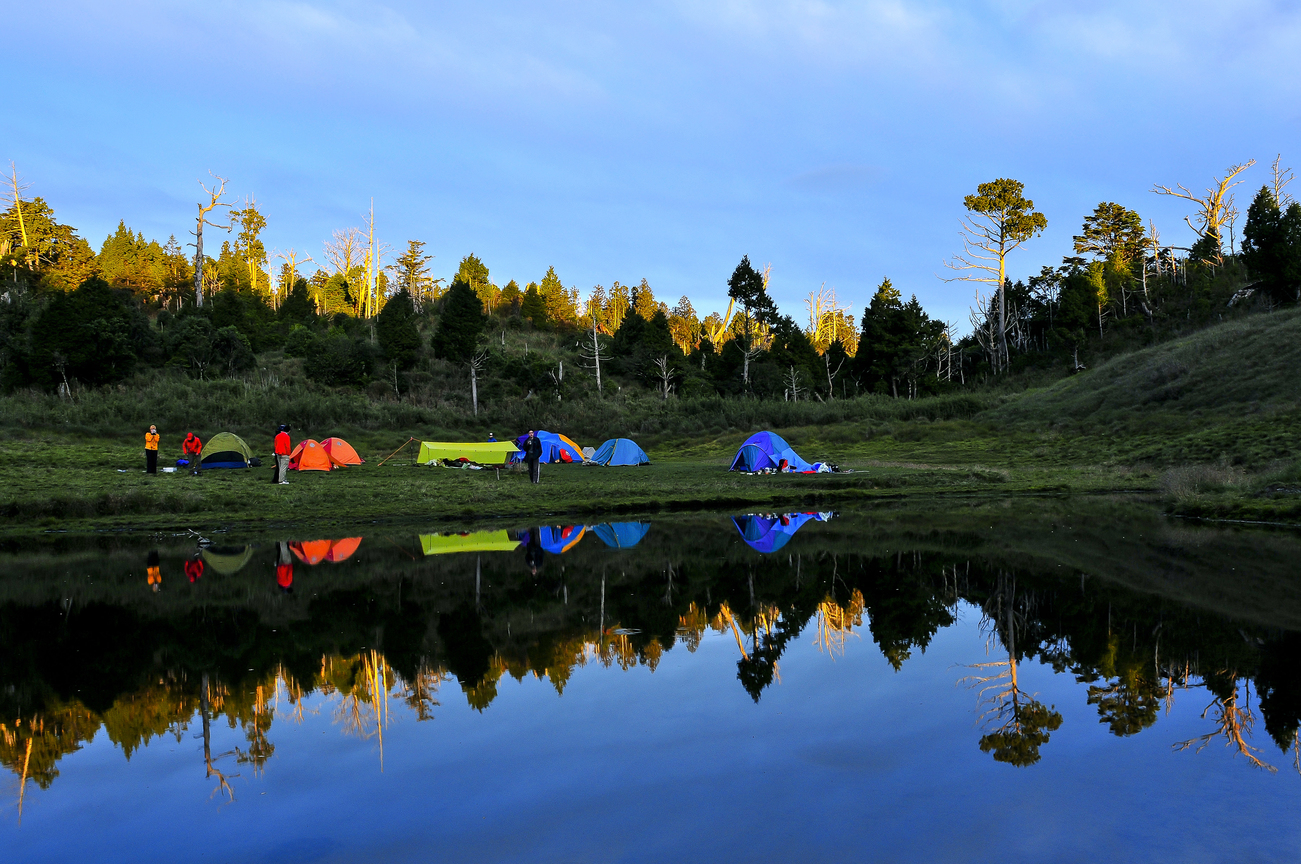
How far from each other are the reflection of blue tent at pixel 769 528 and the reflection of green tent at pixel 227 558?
8.35m

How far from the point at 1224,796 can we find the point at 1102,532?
39.4 ft

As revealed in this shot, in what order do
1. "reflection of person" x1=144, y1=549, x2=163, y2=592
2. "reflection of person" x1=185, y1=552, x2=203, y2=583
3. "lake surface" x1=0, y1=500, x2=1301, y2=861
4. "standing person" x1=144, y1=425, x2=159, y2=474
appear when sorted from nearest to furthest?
"lake surface" x1=0, y1=500, x2=1301, y2=861 → "reflection of person" x1=144, y1=549, x2=163, y2=592 → "reflection of person" x1=185, y1=552, x2=203, y2=583 → "standing person" x1=144, y1=425, x2=159, y2=474

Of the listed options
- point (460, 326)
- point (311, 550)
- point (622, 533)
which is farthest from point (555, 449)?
point (460, 326)

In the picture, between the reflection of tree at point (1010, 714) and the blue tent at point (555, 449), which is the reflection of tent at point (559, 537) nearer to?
the reflection of tree at point (1010, 714)

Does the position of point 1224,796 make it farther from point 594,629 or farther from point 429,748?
point 594,629

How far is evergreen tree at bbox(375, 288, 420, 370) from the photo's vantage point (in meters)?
55.8

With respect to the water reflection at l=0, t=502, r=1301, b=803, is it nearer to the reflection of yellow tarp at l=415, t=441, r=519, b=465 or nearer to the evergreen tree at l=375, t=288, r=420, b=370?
the reflection of yellow tarp at l=415, t=441, r=519, b=465

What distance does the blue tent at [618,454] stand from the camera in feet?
115

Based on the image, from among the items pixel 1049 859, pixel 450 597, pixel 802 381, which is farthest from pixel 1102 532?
pixel 802 381

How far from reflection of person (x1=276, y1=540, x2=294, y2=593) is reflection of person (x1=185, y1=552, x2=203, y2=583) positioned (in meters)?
1.06

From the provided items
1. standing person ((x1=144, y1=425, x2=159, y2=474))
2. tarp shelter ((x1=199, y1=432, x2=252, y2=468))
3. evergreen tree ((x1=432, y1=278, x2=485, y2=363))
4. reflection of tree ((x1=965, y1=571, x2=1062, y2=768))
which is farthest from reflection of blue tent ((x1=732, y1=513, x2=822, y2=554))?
evergreen tree ((x1=432, y1=278, x2=485, y2=363))

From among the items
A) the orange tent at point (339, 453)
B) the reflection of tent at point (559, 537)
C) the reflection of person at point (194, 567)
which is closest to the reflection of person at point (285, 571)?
the reflection of person at point (194, 567)

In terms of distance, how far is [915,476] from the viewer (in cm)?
2636

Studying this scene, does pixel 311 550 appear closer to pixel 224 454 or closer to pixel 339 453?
pixel 224 454
